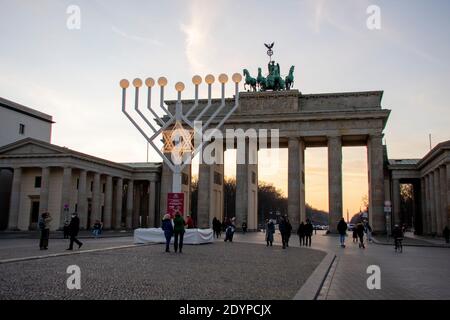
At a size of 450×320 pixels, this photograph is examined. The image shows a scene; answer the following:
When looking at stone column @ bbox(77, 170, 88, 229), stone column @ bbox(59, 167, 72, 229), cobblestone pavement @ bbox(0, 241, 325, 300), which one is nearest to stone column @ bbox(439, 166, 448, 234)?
cobblestone pavement @ bbox(0, 241, 325, 300)

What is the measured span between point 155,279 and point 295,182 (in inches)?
1518

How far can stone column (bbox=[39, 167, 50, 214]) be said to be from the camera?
153ft

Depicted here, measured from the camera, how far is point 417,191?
58.0m

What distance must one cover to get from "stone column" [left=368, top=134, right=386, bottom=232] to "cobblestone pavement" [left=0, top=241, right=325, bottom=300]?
107 ft

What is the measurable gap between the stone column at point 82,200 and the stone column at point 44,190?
3257mm

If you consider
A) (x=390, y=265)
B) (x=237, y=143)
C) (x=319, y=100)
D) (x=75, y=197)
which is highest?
(x=319, y=100)

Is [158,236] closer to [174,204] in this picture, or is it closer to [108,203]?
[174,204]

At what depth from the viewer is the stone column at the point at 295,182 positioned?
47625 mm

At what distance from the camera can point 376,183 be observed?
4669 centimetres
